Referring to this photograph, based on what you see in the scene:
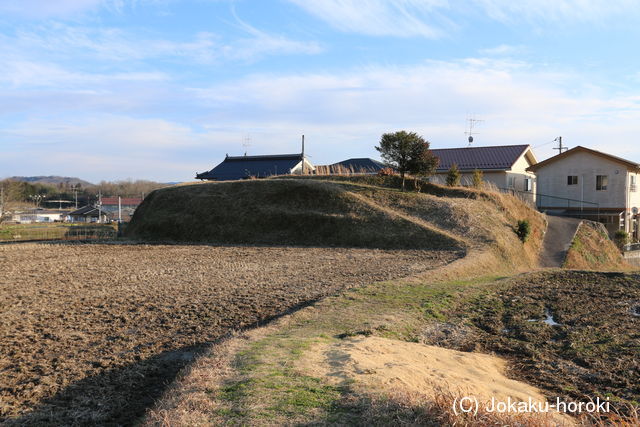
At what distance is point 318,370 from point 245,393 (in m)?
0.91

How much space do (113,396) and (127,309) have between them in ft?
12.2

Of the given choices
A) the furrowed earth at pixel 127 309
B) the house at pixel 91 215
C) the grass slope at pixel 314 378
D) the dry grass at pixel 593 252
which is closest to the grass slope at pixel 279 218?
the furrowed earth at pixel 127 309

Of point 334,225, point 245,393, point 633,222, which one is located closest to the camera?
point 245,393

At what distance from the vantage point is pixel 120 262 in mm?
14352

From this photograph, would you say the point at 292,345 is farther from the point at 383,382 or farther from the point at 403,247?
the point at 403,247

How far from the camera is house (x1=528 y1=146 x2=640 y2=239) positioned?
29.4 m

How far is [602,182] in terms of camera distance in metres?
30.1

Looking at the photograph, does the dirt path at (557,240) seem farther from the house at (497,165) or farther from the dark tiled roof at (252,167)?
the dark tiled roof at (252,167)

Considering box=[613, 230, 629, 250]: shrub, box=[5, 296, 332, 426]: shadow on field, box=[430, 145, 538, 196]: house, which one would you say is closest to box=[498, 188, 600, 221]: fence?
box=[430, 145, 538, 196]: house

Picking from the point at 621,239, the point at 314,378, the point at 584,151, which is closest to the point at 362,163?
the point at 584,151

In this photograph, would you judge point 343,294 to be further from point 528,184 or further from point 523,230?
point 528,184

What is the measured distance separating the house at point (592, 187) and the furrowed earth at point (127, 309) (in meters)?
18.7

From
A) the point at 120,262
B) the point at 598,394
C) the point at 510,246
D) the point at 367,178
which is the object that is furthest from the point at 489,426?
the point at 367,178

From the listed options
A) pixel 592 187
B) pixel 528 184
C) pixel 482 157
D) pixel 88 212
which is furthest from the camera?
pixel 88 212
